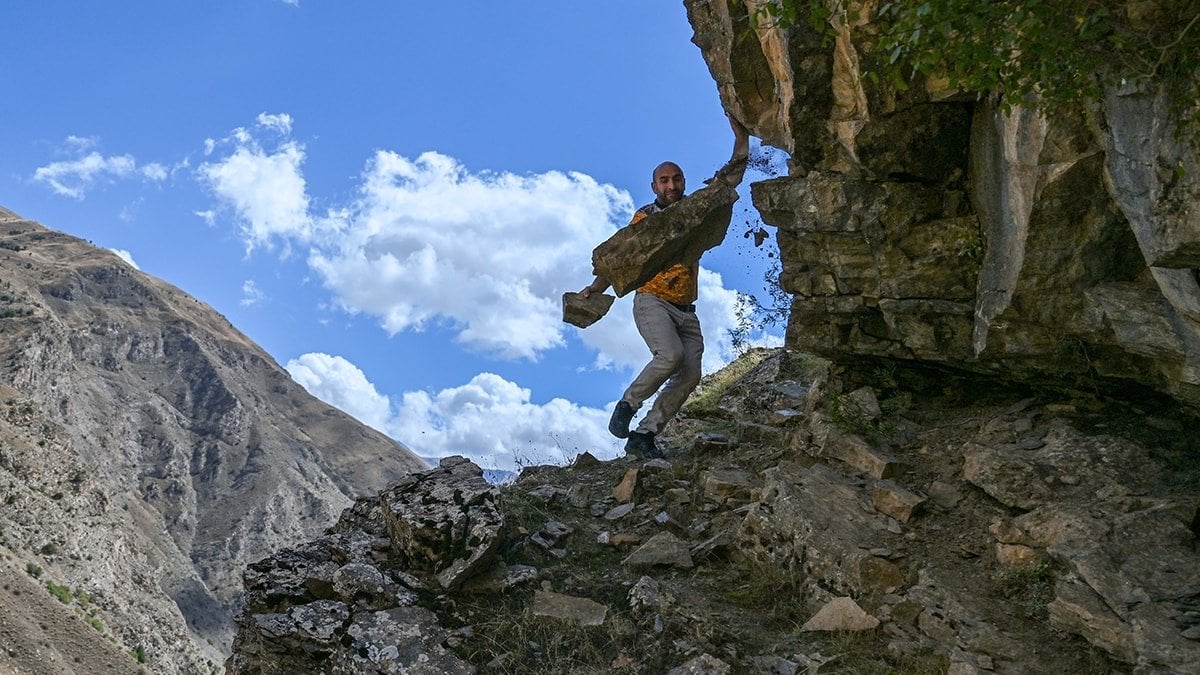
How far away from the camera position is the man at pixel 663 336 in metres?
9.78

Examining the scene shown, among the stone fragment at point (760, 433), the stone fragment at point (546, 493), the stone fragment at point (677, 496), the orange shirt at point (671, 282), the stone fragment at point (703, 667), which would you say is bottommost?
the stone fragment at point (703, 667)

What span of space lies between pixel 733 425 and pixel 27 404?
12030 centimetres

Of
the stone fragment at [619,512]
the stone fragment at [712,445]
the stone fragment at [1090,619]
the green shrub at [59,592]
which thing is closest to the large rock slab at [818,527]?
the stone fragment at [1090,619]

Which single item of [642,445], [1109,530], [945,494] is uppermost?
[642,445]

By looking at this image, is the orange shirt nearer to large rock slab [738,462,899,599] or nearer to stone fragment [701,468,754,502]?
stone fragment [701,468,754,502]

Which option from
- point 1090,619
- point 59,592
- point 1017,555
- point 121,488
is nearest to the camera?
point 1090,619

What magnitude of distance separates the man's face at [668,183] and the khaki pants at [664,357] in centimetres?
124

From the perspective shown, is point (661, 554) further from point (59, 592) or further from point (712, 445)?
point (59, 592)

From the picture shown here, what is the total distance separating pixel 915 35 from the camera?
4.54 metres

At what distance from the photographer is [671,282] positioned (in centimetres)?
995

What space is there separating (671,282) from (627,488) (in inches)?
103

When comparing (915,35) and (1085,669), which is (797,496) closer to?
(1085,669)

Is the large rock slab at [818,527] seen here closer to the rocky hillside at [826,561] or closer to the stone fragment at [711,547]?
the rocky hillside at [826,561]

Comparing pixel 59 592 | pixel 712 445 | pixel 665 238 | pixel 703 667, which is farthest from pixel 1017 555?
pixel 59 592
